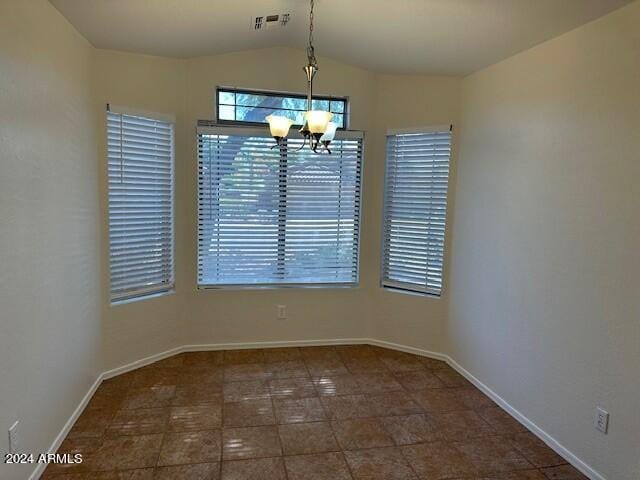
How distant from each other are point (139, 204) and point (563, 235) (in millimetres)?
3107

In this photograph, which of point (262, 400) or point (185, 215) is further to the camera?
point (185, 215)

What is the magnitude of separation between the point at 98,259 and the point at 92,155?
0.78 meters

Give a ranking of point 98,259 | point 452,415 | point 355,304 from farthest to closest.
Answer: point 355,304 → point 98,259 → point 452,415

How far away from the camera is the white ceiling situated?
2.53 metres

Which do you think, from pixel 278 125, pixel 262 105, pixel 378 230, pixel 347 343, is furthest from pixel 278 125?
pixel 347 343

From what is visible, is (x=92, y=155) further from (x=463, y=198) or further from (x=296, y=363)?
(x=463, y=198)

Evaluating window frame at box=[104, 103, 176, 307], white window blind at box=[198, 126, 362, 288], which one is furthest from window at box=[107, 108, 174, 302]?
white window blind at box=[198, 126, 362, 288]

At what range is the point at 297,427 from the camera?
9.44 feet

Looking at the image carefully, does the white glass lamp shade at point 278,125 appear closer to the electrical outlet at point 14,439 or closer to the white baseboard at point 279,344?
the electrical outlet at point 14,439

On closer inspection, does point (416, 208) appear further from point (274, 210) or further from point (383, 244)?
point (274, 210)

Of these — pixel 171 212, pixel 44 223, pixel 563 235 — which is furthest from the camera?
pixel 171 212

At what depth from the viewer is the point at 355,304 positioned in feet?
14.3

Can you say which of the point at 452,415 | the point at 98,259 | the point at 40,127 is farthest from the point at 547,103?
the point at 98,259

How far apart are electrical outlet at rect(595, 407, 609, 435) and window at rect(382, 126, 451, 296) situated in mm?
1764
